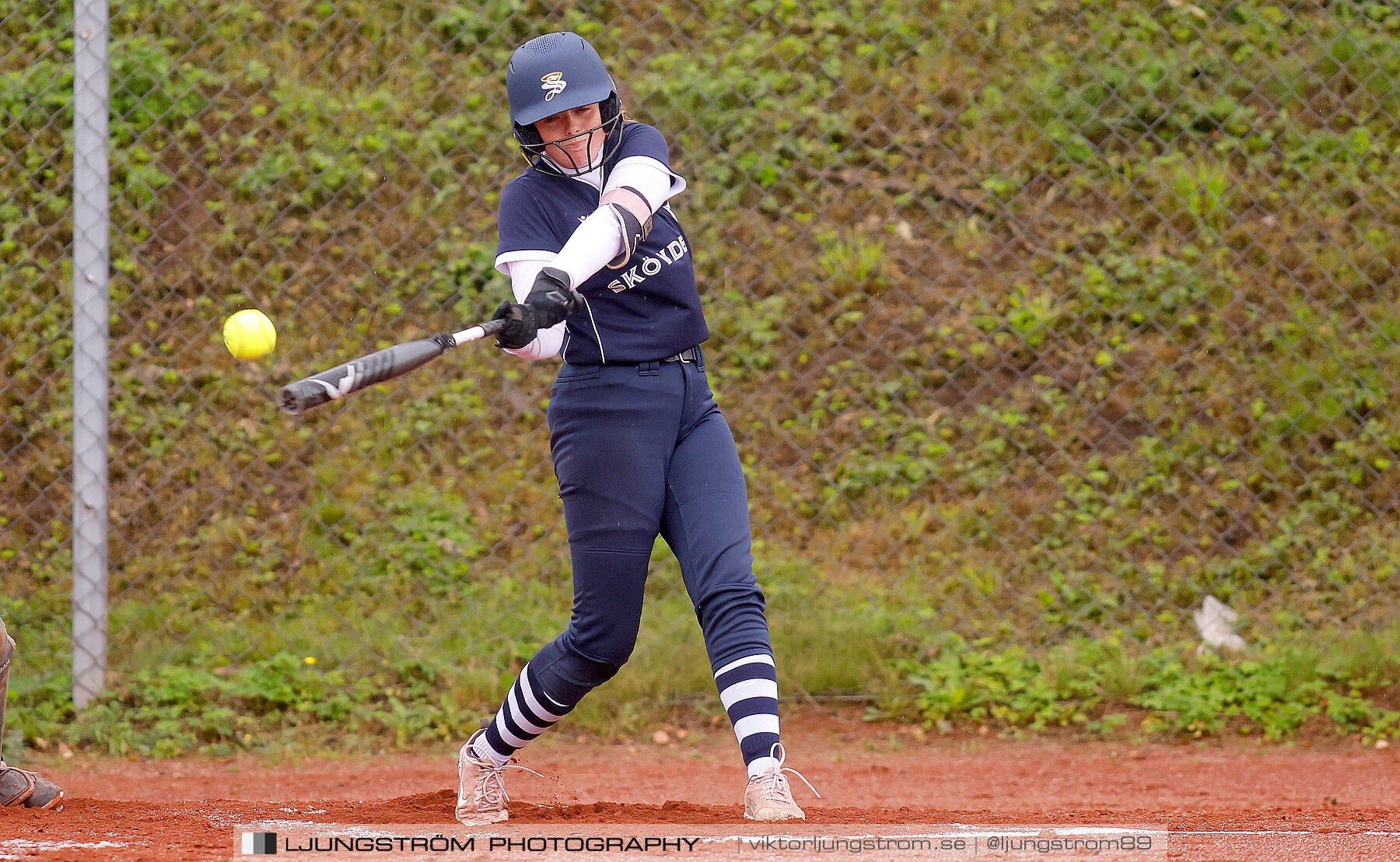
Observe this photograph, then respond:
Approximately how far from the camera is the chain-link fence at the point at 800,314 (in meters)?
5.41

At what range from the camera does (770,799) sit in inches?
107

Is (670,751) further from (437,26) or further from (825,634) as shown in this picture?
(437,26)

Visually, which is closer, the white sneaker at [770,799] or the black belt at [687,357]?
the white sneaker at [770,799]

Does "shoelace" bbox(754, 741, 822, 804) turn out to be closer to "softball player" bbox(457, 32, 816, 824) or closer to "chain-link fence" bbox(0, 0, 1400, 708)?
"softball player" bbox(457, 32, 816, 824)

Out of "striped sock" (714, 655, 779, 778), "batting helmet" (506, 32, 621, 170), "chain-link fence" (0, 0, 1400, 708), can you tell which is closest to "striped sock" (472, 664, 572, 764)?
"striped sock" (714, 655, 779, 778)

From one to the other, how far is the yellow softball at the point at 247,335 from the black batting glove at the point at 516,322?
692 mm

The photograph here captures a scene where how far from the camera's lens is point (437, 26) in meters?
6.36

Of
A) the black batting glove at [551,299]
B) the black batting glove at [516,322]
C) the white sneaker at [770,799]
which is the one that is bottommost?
the white sneaker at [770,799]

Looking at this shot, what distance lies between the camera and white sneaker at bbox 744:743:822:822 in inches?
107

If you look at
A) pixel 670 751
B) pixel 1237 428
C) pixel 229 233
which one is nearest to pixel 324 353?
pixel 229 233

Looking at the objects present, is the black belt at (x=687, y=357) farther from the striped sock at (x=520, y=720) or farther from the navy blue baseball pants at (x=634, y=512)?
the striped sock at (x=520, y=720)

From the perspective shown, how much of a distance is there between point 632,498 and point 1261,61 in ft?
15.1

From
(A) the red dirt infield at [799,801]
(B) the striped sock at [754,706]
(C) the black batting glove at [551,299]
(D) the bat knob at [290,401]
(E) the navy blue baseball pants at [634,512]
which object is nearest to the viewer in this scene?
(D) the bat knob at [290,401]

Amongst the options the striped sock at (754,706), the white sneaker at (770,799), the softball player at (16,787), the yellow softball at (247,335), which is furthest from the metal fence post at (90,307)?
the white sneaker at (770,799)
